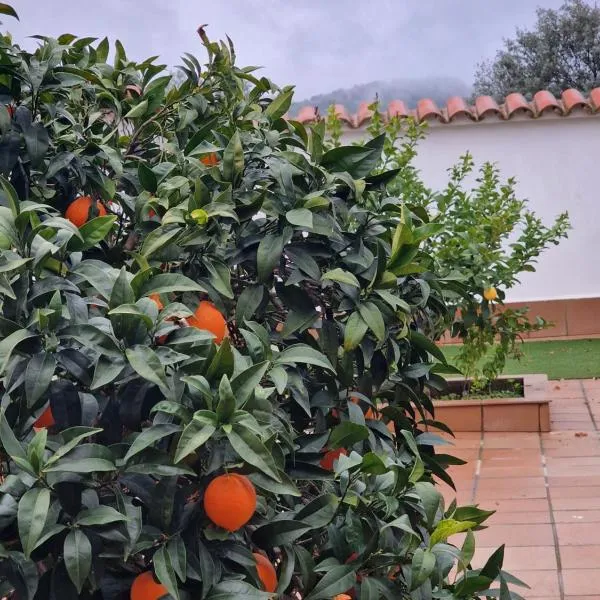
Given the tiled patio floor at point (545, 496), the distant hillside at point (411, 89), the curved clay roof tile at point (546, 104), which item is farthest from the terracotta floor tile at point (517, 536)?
the distant hillside at point (411, 89)

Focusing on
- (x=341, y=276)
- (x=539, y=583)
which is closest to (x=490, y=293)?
(x=539, y=583)

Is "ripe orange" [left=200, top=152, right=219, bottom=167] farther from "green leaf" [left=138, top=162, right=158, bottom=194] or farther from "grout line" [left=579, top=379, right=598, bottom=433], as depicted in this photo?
"grout line" [left=579, top=379, right=598, bottom=433]

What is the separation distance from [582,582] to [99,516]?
2.50 metres

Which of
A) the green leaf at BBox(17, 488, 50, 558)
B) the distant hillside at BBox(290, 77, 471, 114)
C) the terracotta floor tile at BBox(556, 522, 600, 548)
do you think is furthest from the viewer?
the distant hillside at BBox(290, 77, 471, 114)

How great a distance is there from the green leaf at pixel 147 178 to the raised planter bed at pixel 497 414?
12.7 ft

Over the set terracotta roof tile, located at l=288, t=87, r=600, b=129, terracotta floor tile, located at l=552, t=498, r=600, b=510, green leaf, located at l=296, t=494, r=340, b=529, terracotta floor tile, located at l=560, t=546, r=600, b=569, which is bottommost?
terracotta floor tile, located at l=560, t=546, r=600, b=569

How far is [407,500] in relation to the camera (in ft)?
4.15

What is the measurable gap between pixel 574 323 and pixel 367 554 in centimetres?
711

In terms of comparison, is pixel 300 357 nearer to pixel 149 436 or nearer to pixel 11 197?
pixel 149 436

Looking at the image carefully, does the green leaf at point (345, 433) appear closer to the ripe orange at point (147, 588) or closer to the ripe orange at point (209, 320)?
the ripe orange at point (209, 320)

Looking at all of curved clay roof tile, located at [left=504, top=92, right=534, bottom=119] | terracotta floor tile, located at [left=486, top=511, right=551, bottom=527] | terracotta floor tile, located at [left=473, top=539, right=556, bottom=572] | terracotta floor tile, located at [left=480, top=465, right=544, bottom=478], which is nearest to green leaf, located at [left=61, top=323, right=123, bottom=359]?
terracotta floor tile, located at [left=473, top=539, right=556, bottom=572]

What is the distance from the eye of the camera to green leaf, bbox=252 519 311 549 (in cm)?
117

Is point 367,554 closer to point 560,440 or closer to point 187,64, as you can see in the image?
point 187,64

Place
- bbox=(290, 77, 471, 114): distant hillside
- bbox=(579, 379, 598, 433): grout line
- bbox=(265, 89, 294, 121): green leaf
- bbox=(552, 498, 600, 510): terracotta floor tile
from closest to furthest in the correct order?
bbox=(265, 89, 294, 121): green leaf
bbox=(552, 498, 600, 510): terracotta floor tile
bbox=(579, 379, 598, 433): grout line
bbox=(290, 77, 471, 114): distant hillside
